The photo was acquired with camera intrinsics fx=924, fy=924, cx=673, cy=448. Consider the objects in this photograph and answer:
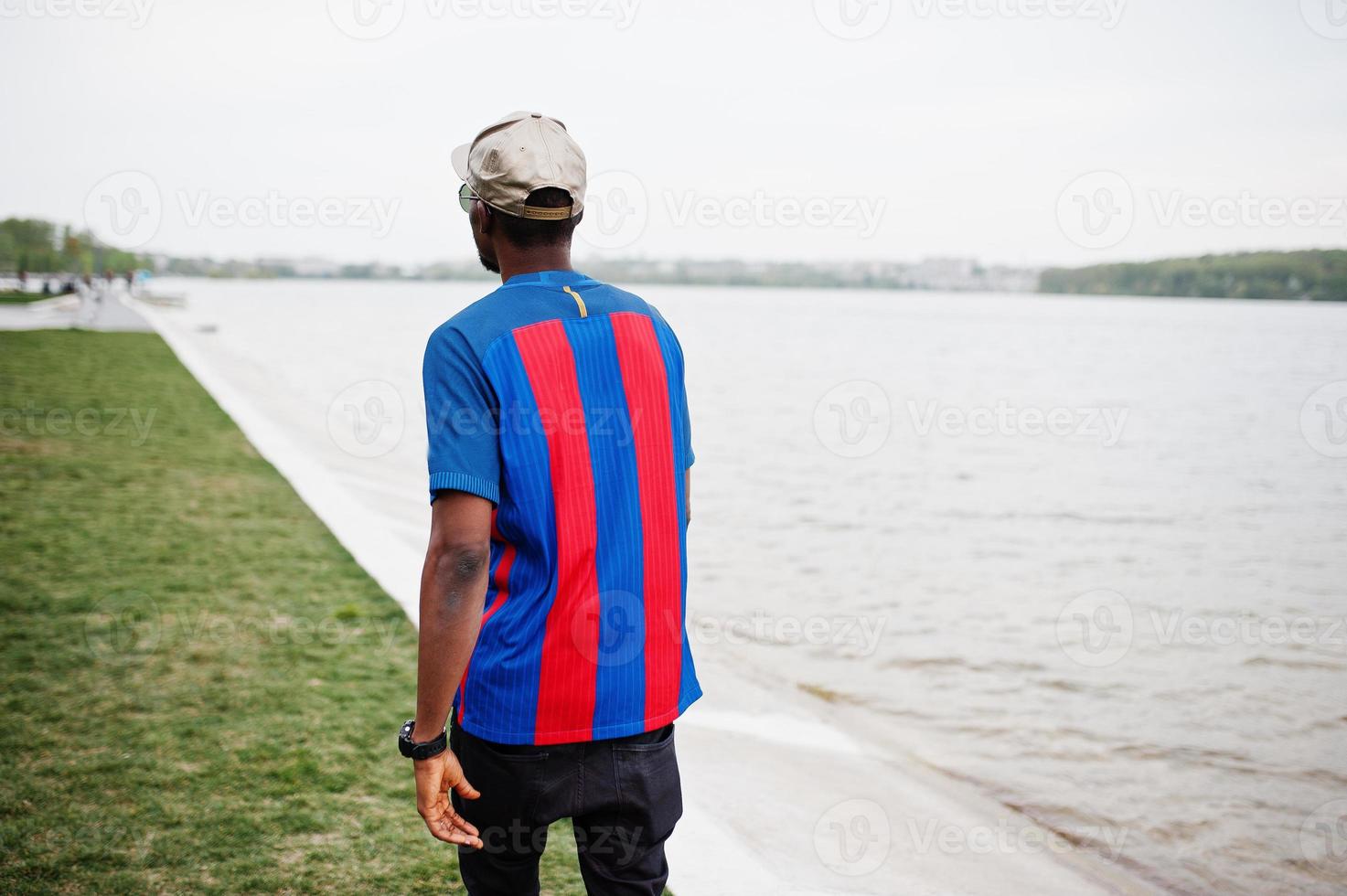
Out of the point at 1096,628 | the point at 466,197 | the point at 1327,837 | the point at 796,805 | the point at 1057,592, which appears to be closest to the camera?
the point at 466,197

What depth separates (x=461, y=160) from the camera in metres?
1.91

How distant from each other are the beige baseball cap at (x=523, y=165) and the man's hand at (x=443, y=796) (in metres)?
1.07

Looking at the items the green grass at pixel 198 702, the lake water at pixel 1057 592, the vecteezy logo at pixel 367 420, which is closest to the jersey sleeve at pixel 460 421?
the green grass at pixel 198 702

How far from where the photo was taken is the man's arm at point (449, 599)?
1644 mm

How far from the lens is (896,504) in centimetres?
1298

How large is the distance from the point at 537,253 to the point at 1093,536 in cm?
1125

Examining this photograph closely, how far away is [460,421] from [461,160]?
61 cm

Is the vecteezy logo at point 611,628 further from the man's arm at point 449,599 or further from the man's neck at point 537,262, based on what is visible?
the man's neck at point 537,262

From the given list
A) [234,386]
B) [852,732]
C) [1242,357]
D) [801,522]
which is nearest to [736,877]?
[852,732]

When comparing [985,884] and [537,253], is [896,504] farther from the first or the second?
[537,253]

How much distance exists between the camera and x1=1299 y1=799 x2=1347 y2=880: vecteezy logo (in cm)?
427

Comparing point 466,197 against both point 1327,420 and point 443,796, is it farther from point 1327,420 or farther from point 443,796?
point 1327,420
